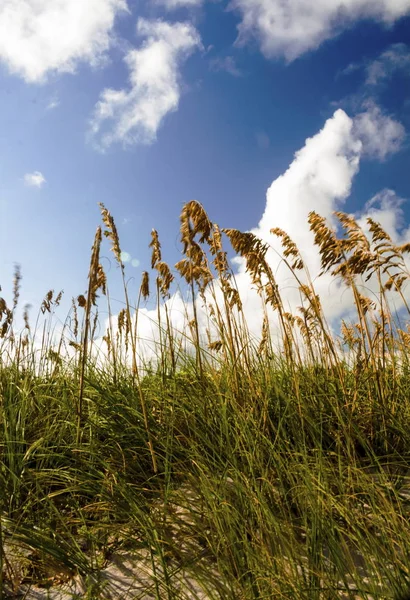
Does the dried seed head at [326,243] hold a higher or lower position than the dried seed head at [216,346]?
higher

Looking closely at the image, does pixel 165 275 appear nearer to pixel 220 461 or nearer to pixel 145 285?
pixel 145 285

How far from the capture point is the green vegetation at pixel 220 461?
2.05 metres

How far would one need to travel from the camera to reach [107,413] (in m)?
3.25

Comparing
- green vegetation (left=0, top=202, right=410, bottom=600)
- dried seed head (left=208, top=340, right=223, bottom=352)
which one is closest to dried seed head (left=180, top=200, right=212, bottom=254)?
green vegetation (left=0, top=202, right=410, bottom=600)

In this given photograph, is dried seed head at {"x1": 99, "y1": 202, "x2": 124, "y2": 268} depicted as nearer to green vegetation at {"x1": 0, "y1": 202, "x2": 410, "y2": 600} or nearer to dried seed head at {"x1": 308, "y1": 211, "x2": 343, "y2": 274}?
green vegetation at {"x1": 0, "y1": 202, "x2": 410, "y2": 600}

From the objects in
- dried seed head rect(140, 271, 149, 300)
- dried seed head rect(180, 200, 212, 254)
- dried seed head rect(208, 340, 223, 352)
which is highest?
dried seed head rect(180, 200, 212, 254)

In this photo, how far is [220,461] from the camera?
2691mm

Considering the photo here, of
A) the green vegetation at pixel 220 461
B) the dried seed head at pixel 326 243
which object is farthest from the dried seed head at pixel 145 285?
the dried seed head at pixel 326 243

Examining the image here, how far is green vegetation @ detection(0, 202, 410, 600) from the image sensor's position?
2053 mm

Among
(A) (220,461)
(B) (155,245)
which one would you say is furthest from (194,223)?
(A) (220,461)

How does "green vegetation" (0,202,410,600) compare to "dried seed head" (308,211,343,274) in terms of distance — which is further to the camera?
"dried seed head" (308,211,343,274)

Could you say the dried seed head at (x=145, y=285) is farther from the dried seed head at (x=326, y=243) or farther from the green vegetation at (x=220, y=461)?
the dried seed head at (x=326, y=243)

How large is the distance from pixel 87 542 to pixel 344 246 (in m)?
2.99

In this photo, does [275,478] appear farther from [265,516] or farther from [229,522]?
[229,522]
